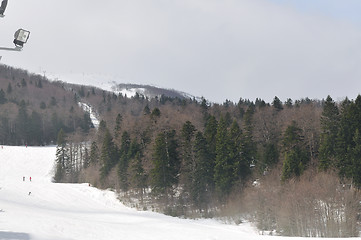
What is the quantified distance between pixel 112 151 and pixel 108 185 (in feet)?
21.6

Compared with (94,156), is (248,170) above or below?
below

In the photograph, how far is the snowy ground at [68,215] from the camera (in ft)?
77.7

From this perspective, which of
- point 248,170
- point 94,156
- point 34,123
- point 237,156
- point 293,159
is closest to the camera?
point 293,159

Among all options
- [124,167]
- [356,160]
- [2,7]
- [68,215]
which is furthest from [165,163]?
[2,7]

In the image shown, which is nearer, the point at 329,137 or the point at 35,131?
the point at 329,137

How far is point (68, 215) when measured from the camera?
3534 cm

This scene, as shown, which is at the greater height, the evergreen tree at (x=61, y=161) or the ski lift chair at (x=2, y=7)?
the ski lift chair at (x=2, y=7)

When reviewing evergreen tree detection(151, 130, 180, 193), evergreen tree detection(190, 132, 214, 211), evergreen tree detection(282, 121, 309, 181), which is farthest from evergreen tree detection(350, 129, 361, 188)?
evergreen tree detection(151, 130, 180, 193)

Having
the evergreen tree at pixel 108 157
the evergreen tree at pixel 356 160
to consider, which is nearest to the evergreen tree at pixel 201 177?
the evergreen tree at pixel 108 157

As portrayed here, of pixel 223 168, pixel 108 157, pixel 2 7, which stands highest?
pixel 2 7

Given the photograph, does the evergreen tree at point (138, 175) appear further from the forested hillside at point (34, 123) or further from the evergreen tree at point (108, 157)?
the forested hillside at point (34, 123)

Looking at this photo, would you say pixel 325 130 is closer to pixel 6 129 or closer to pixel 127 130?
pixel 127 130

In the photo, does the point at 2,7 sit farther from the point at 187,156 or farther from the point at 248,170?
the point at 248,170

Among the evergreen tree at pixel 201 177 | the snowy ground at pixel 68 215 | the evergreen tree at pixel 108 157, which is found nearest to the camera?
the snowy ground at pixel 68 215
